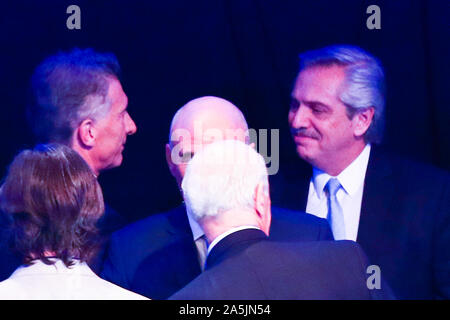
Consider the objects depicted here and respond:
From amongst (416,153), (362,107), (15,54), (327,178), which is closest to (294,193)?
(327,178)

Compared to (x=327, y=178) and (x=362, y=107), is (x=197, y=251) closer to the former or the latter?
(x=327, y=178)

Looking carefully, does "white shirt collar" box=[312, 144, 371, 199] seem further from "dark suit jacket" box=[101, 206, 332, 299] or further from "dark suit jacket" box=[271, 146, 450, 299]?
"dark suit jacket" box=[101, 206, 332, 299]

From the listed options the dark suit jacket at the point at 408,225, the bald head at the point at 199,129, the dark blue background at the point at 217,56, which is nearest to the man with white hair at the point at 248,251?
the bald head at the point at 199,129

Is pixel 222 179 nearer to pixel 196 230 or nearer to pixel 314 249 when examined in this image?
pixel 314 249

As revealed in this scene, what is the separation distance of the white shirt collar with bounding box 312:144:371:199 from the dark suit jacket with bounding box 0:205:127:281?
77cm

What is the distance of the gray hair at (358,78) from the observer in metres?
3.18

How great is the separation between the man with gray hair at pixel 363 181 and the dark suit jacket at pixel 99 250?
65cm

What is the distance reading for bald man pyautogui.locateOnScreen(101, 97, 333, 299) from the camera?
2549 millimetres

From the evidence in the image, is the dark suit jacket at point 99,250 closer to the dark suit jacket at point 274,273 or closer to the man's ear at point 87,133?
the man's ear at point 87,133

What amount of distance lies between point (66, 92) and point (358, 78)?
114 centimetres

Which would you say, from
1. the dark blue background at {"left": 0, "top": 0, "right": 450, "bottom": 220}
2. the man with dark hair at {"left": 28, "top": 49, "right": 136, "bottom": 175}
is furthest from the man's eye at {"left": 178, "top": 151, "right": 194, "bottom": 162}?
the dark blue background at {"left": 0, "top": 0, "right": 450, "bottom": 220}

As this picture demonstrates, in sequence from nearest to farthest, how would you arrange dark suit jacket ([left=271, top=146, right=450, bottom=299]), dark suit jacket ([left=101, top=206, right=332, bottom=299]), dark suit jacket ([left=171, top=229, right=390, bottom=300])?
dark suit jacket ([left=171, top=229, right=390, bottom=300]), dark suit jacket ([left=101, top=206, right=332, bottom=299]), dark suit jacket ([left=271, top=146, right=450, bottom=299])
